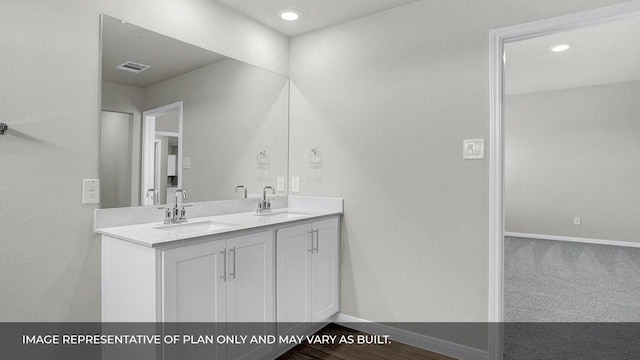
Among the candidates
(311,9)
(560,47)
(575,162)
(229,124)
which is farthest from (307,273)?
(575,162)

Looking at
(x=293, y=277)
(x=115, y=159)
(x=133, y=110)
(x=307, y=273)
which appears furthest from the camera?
A: (x=307, y=273)

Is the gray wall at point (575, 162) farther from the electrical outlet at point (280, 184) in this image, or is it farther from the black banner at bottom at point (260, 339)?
the electrical outlet at point (280, 184)

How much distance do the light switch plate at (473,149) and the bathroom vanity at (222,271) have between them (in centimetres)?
105

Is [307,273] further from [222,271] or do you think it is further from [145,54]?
[145,54]

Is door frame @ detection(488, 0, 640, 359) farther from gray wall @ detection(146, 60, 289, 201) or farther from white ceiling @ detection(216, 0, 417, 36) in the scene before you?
gray wall @ detection(146, 60, 289, 201)

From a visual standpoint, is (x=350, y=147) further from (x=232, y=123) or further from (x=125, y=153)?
(x=125, y=153)

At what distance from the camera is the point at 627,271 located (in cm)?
425

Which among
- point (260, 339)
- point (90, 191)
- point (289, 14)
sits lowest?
point (260, 339)

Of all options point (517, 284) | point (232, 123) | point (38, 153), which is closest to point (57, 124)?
point (38, 153)

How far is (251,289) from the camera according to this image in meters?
2.00

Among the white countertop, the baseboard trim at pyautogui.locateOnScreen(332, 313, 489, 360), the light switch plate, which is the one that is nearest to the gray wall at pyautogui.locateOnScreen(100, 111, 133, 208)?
the white countertop

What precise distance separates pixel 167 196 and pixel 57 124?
0.73 meters

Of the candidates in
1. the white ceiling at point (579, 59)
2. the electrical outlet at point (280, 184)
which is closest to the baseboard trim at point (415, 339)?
the electrical outlet at point (280, 184)

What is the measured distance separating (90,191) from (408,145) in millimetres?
1956
